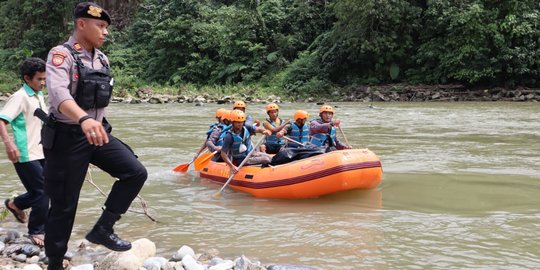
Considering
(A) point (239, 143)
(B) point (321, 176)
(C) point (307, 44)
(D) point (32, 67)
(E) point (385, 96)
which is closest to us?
(D) point (32, 67)

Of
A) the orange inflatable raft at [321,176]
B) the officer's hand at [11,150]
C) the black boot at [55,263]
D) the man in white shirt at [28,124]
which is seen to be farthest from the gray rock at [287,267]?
the orange inflatable raft at [321,176]

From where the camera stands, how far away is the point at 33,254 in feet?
12.6

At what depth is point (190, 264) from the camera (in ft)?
11.6

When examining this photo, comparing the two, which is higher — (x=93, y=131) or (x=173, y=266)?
(x=93, y=131)

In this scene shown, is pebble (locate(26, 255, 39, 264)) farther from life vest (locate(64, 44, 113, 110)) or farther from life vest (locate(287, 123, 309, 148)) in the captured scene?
life vest (locate(287, 123, 309, 148))

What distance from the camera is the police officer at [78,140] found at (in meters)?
2.67

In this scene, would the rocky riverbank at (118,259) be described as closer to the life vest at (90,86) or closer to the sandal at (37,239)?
the sandal at (37,239)

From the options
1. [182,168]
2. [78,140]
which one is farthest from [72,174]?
[182,168]

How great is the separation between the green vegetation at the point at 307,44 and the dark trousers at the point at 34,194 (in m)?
19.2

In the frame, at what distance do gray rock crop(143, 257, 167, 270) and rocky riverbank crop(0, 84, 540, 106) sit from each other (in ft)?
58.0

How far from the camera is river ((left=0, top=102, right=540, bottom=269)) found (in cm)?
424

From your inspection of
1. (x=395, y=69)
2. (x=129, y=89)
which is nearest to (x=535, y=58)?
(x=395, y=69)

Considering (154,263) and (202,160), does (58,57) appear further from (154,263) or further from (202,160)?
(202,160)

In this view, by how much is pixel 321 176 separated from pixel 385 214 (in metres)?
0.84
